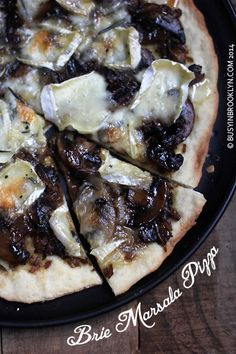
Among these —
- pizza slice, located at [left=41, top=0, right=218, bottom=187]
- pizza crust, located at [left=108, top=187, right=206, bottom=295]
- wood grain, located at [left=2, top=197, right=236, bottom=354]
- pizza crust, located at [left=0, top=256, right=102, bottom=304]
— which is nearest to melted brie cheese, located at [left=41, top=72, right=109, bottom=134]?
pizza slice, located at [left=41, top=0, right=218, bottom=187]

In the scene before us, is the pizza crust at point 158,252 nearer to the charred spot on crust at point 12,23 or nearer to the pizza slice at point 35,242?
the pizza slice at point 35,242

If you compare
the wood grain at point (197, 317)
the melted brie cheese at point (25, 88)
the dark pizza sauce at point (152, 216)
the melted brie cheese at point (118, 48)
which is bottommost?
the wood grain at point (197, 317)

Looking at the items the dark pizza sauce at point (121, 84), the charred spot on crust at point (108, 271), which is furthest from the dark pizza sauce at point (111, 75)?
the charred spot on crust at point (108, 271)

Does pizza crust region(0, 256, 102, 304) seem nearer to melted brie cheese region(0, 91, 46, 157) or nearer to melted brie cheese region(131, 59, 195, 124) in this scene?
melted brie cheese region(0, 91, 46, 157)

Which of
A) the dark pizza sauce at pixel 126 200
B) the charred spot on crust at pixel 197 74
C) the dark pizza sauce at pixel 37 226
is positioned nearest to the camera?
the dark pizza sauce at pixel 37 226

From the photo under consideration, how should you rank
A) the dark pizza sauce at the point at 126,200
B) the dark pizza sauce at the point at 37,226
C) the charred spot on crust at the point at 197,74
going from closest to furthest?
1. the dark pizza sauce at the point at 37,226
2. the dark pizza sauce at the point at 126,200
3. the charred spot on crust at the point at 197,74

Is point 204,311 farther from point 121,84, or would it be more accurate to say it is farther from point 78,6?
point 78,6
